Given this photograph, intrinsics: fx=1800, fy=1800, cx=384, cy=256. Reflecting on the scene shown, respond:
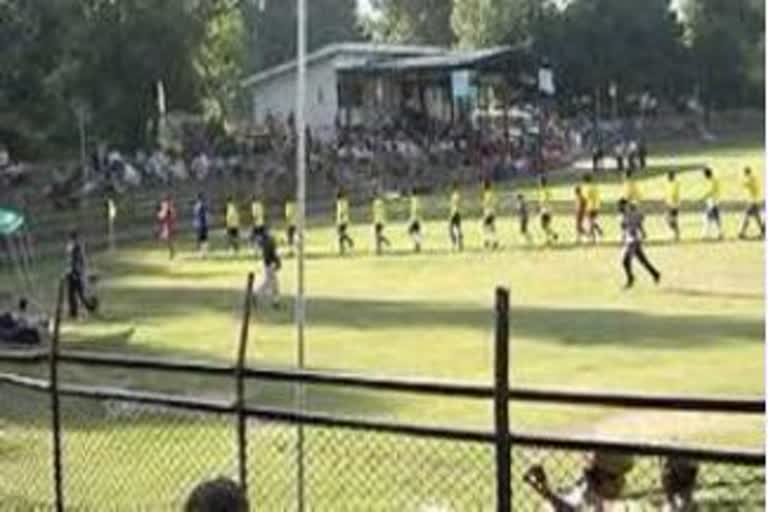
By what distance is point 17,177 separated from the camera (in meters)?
56.9

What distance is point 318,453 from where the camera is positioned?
17188mm

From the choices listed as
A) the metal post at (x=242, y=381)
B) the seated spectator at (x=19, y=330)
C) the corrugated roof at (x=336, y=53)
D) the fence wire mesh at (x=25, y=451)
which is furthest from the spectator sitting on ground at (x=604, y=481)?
the corrugated roof at (x=336, y=53)

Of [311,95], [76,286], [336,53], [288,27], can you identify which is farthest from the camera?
[288,27]

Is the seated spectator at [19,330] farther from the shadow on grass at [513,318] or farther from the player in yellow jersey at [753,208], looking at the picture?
the player in yellow jersey at [753,208]

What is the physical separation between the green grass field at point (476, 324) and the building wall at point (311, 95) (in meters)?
39.9

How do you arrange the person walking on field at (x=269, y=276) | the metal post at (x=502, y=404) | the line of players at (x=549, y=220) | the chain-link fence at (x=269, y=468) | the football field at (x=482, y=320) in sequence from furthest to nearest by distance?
the line of players at (x=549, y=220) → the person walking on field at (x=269, y=276) → the football field at (x=482, y=320) → the chain-link fence at (x=269, y=468) → the metal post at (x=502, y=404)

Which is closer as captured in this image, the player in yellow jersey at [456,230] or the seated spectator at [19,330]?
the seated spectator at [19,330]

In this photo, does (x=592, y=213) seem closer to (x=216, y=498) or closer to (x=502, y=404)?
(x=502, y=404)

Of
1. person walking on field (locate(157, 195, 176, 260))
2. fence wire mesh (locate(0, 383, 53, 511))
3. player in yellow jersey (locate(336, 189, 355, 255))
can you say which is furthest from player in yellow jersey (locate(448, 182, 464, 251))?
fence wire mesh (locate(0, 383, 53, 511))

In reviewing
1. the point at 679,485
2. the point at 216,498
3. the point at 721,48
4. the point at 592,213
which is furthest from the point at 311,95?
the point at 216,498

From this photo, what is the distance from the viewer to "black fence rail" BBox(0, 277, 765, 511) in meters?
7.10

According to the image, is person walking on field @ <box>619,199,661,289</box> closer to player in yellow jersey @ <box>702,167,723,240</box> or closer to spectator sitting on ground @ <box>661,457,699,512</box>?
player in yellow jersey @ <box>702,167,723,240</box>

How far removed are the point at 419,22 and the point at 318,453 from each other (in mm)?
110435

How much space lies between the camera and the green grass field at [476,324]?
21.6 meters
